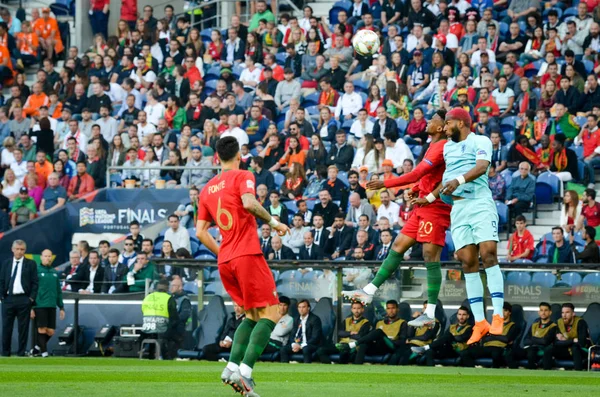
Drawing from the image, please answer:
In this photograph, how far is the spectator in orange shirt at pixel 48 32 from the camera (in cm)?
3078

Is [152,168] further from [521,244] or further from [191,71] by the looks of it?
[521,244]

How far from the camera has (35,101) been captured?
28.6 m

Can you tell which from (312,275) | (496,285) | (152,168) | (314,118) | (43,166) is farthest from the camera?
(43,166)

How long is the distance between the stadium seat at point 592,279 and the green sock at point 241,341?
8.04 m

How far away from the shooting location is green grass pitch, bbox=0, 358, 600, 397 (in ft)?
33.7

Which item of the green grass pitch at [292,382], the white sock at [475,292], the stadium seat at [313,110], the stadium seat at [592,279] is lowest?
the green grass pitch at [292,382]

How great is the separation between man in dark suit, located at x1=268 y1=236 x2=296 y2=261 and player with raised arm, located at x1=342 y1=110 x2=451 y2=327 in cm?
761

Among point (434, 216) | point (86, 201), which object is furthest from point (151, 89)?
point (434, 216)

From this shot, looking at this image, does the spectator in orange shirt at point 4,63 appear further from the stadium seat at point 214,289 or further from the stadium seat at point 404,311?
the stadium seat at point 404,311

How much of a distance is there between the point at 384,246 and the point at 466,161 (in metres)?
7.63

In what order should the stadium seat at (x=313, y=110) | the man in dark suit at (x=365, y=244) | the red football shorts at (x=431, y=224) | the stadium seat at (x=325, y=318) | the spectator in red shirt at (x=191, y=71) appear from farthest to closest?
the spectator in red shirt at (x=191, y=71)
the stadium seat at (x=313, y=110)
the man in dark suit at (x=365, y=244)
the stadium seat at (x=325, y=318)
the red football shorts at (x=431, y=224)

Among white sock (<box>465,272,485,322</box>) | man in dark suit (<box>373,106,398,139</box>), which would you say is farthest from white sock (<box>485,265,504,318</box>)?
man in dark suit (<box>373,106,398,139</box>)

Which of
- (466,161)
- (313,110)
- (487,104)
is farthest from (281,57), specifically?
(466,161)

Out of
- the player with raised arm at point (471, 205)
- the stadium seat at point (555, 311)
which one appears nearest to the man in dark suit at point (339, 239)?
the stadium seat at point (555, 311)
